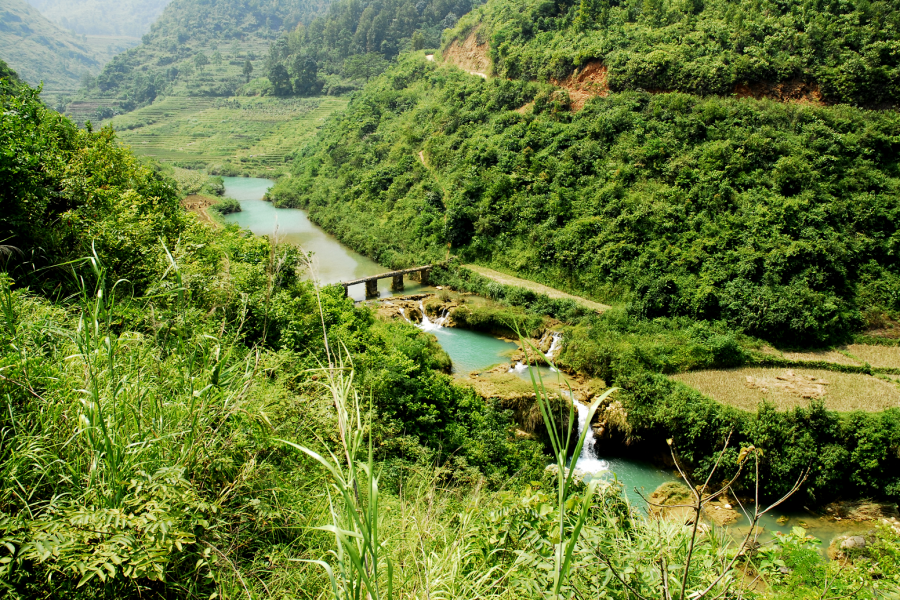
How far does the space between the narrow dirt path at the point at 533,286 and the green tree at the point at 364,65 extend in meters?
46.8

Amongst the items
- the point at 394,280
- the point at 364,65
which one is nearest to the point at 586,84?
the point at 394,280

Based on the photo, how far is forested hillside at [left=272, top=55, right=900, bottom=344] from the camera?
55.0ft

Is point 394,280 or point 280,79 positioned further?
point 280,79

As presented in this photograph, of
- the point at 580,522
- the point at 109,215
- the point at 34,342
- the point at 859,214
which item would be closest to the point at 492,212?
the point at 859,214

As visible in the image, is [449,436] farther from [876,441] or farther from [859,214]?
[859,214]

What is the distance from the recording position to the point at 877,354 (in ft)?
50.2

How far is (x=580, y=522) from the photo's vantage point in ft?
4.80

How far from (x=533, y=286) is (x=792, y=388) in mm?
9879

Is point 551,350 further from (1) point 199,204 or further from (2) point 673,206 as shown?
(1) point 199,204

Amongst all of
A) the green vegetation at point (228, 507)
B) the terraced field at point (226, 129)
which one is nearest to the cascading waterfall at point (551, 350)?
the green vegetation at point (228, 507)

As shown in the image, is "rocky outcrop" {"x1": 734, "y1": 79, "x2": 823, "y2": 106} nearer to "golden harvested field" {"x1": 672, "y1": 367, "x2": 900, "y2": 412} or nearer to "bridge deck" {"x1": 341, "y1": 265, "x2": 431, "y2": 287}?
"golden harvested field" {"x1": 672, "y1": 367, "x2": 900, "y2": 412}

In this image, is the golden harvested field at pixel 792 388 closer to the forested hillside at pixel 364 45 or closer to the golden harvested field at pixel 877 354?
the golden harvested field at pixel 877 354

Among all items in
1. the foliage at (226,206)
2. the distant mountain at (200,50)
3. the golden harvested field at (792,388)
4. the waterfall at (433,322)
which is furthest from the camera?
the distant mountain at (200,50)

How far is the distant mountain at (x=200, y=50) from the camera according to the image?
72562 mm
